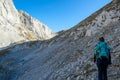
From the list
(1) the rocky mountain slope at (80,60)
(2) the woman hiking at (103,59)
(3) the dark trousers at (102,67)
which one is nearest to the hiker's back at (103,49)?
(2) the woman hiking at (103,59)

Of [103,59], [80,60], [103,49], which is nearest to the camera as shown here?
→ [103,59]

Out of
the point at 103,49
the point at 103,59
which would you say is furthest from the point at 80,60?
the point at 103,59

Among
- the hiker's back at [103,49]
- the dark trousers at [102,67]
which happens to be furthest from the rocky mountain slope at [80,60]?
the hiker's back at [103,49]

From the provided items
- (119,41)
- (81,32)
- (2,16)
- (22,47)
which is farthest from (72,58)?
(2,16)

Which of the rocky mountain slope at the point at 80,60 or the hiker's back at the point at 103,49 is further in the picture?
the rocky mountain slope at the point at 80,60

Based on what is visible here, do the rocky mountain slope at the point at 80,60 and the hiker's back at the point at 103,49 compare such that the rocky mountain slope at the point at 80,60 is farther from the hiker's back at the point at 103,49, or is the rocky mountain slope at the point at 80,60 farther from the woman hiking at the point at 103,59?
the hiker's back at the point at 103,49

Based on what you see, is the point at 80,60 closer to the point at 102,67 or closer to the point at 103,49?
the point at 102,67

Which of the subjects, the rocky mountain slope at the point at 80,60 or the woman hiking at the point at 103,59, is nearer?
the woman hiking at the point at 103,59

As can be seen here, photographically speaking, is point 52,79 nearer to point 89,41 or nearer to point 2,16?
point 89,41

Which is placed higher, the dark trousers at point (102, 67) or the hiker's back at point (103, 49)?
the hiker's back at point (103, 49)

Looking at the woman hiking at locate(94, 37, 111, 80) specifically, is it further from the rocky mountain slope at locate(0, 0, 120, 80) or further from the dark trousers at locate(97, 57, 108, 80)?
the rocky mountain slope at locate(0, 0, 120, 80)

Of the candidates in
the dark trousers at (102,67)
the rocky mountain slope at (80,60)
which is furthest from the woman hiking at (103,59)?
the rocky mountain slope at (80,60)

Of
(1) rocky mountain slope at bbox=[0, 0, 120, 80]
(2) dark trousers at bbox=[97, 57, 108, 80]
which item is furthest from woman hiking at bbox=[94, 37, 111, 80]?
(1) rocky mountain slope at bbox=[0, 0, 120, 80]

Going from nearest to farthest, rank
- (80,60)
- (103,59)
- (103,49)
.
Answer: (103,59), (103,49), (80,60)
